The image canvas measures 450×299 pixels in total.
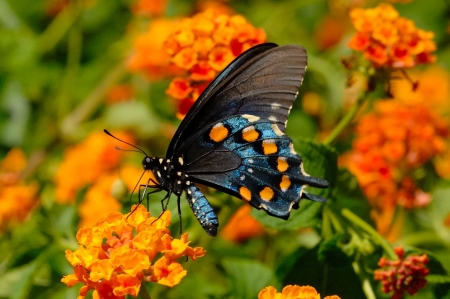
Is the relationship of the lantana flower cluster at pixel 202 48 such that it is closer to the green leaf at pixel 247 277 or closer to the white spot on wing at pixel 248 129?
the white spot on wing at pixel 248 129

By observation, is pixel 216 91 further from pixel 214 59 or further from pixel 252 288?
pixel 252 288

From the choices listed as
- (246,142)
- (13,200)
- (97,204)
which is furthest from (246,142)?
(13,200)

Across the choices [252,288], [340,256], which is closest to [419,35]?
[340,256]

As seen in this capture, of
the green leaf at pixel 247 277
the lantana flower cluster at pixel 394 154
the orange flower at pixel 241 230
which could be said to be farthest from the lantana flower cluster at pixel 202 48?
the orange flower at pixel 241 230

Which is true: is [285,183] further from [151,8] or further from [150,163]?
[151,8]

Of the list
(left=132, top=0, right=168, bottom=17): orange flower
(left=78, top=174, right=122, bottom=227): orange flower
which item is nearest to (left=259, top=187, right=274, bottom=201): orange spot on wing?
(left=78, top=174, right=122, bottom=227): orange flower

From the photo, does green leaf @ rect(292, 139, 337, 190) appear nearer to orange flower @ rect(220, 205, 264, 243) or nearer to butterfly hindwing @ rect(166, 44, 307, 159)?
butterfly hindwing @ rect(166, 44, 307, 159)
